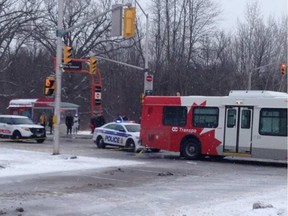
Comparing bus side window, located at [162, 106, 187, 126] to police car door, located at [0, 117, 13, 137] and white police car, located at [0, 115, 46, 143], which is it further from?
police car door, located at [0, 117, 13, 137]

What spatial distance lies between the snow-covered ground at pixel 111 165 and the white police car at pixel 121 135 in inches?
229

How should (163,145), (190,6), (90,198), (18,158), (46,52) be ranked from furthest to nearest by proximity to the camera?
1. (46,52)
2. (190,6)
3. (163,145)
4. (18,158)
5. (90,198)

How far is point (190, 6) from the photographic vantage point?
217ft

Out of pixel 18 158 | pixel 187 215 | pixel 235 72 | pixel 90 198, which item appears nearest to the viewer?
pixel 187 215

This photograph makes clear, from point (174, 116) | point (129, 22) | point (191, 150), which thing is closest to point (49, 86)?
point (129, 22)

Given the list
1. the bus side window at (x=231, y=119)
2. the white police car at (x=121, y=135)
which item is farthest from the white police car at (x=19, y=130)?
the bus side window at (x=231, y=119)

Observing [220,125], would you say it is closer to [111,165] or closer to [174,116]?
[174,116]

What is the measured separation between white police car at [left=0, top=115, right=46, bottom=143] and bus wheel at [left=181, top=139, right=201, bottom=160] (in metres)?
12.9

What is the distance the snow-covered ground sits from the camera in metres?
12.4

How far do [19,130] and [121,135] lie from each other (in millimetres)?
8635

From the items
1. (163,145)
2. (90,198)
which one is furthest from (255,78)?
(90,198)

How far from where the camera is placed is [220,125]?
26.7 m

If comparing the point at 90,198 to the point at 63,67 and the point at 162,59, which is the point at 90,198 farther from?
the point at 162,59

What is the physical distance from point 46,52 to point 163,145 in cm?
4523
